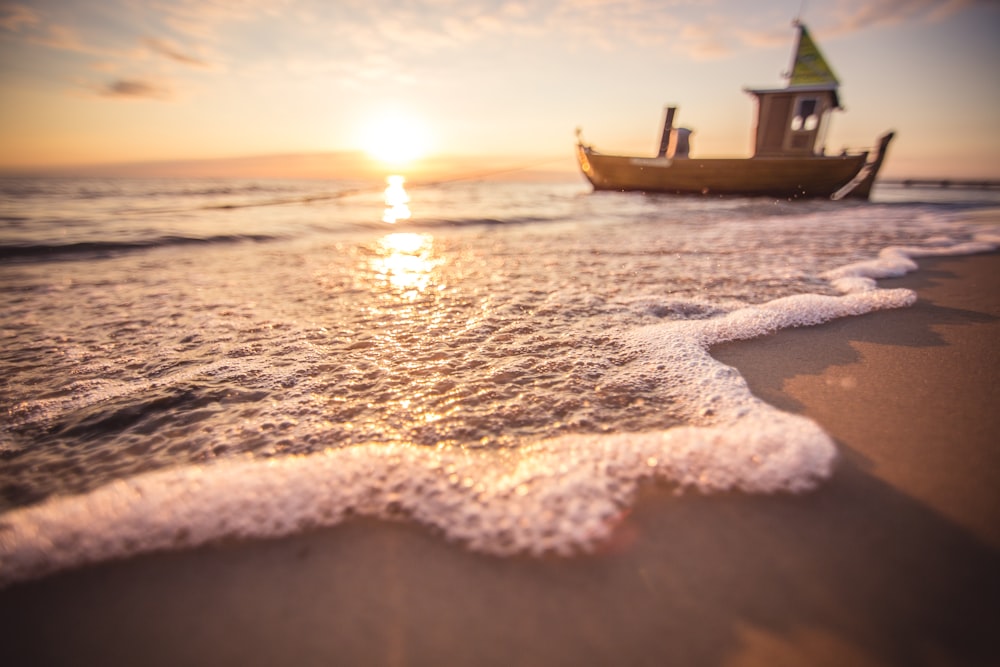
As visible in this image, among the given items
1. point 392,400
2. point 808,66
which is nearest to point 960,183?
point 808,66

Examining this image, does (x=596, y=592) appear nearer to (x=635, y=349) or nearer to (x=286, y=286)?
(x=635, y=349)

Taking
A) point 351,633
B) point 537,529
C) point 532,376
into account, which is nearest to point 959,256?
point 532,376

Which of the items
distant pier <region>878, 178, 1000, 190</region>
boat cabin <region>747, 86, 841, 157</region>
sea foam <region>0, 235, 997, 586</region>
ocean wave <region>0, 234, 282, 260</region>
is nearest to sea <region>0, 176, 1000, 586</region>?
sea foam <region>0, 235, 997, 586</region>

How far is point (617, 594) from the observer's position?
106 cm

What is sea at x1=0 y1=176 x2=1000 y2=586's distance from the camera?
4.28ft

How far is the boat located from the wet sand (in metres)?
16.0

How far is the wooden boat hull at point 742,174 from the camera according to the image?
13.9 metres

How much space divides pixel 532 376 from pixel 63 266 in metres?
6.92

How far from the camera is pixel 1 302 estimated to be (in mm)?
3750

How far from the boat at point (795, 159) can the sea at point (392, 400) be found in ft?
37.7

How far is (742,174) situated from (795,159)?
1.55 meters

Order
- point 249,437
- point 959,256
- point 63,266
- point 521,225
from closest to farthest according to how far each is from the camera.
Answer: point 249,437
point 959,256
point 63,266
point 521,225

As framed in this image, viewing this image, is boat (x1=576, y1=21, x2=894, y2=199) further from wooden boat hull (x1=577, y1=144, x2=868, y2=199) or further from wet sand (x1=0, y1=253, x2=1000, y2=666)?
wet sand (x1=0, y1=253, x2=1000, y2=666)

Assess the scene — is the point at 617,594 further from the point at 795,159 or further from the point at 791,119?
the point at 791,119
